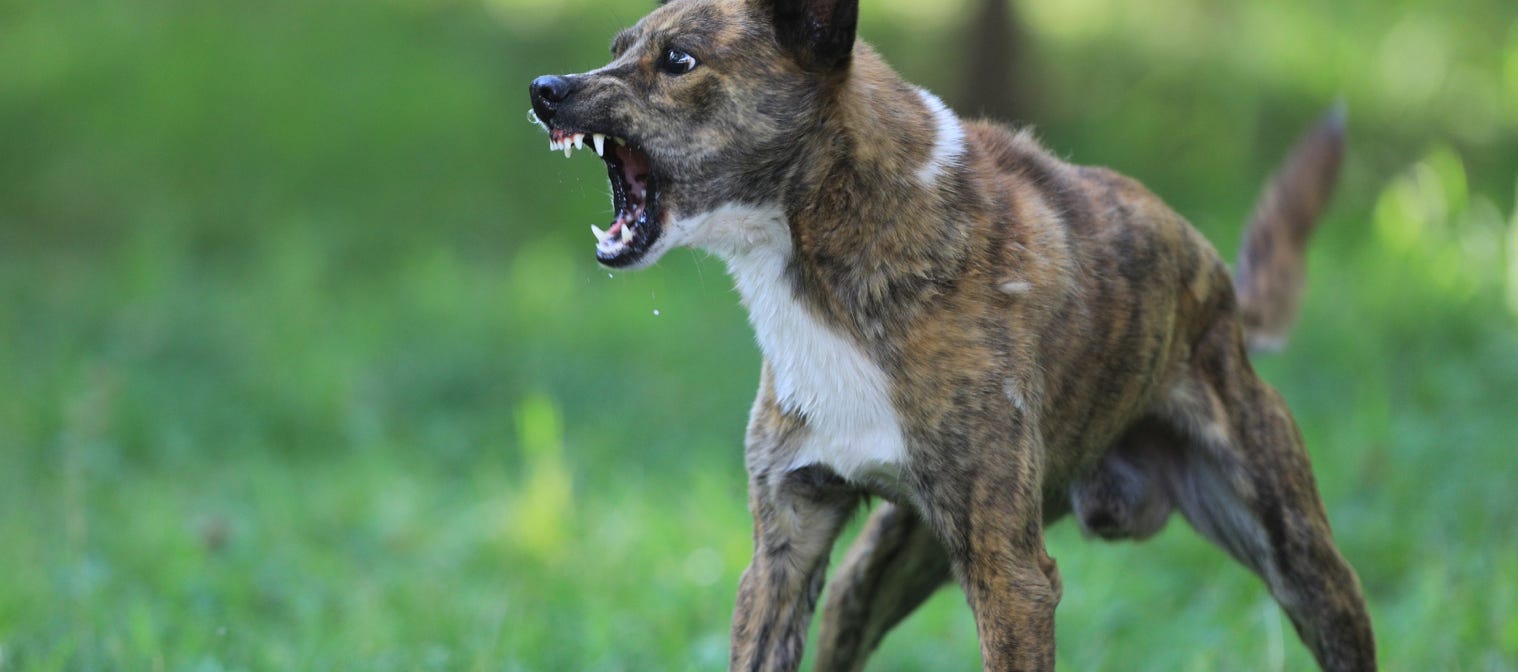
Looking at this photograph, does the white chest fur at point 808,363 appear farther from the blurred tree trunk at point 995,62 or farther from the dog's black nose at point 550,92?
the blurred tree trunk at point 995,62

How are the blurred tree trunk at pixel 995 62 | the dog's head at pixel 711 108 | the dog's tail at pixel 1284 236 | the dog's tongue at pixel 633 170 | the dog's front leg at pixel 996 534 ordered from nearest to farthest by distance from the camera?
the dog's front leg at pixel 996 534 < the dog's head at pixel 711 108 < the dog's tongue at pixel 633 170 < the dog's tail at pixel 1284 236 < the blurred tree trunk at pixel 995 62

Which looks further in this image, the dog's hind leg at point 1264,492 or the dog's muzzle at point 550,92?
the dog's hind leg at point 1264,492

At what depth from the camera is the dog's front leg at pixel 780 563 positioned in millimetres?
3623

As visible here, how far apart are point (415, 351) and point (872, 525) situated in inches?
170

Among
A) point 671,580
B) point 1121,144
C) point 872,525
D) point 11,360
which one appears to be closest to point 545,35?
point 1121,144

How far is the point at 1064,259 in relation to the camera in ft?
12.0

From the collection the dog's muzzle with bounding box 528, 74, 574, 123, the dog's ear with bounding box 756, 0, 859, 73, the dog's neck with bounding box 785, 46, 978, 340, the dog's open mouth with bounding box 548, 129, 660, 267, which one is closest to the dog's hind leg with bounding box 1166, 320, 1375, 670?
the dog's neck with bounding box 785, 46, 978, 340

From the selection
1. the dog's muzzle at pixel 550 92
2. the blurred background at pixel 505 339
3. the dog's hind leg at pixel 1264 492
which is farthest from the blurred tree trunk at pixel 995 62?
the dog's muzzle at pixel 550 92

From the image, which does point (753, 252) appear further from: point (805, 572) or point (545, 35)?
point (545, 35)

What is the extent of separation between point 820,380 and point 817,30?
2.36ft

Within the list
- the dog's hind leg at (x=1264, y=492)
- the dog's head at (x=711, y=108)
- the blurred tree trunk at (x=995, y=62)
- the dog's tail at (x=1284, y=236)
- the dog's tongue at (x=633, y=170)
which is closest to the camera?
the dog's head at (x=711, y=108)

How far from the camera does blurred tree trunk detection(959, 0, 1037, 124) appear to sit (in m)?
11.3

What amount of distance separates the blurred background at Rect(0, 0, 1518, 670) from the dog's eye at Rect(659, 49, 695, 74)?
3.15 feet

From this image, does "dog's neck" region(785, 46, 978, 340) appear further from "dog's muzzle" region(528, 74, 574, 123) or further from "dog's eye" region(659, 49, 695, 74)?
"dog's muzzle" region(528, 74, 574, 123)
